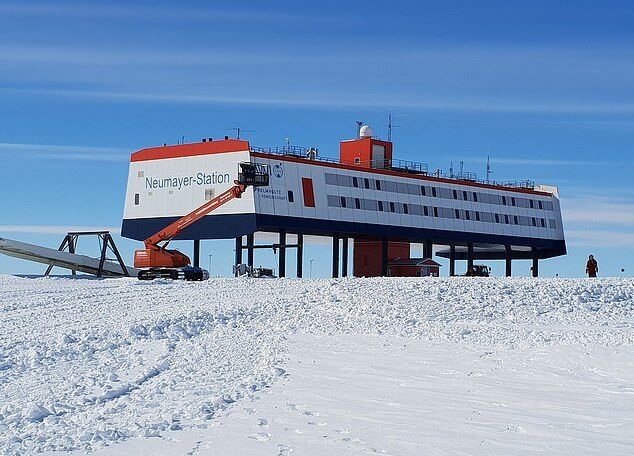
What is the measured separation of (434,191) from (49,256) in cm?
3134

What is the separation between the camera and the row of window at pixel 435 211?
225ft

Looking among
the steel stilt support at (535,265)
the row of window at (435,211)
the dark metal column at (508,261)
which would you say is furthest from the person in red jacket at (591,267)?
the steel stilt support at (535,265)

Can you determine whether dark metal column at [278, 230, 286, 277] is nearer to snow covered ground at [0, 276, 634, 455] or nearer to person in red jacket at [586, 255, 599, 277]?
person in red jacket at [586, 255, 599, 277]

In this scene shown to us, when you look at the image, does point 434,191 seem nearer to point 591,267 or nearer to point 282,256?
point 282,256

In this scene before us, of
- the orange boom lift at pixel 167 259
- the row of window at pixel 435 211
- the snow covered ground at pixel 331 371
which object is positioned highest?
the row of window at pixel 435 211

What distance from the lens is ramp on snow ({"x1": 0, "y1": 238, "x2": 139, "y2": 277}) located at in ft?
186

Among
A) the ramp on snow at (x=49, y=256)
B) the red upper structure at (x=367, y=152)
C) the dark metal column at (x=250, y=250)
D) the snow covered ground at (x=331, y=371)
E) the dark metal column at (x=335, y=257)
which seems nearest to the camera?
the snow covered ground at (x=331, y=371)

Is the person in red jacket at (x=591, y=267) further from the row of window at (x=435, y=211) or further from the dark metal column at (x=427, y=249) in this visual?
the dark metal column at (x=427, y=249)

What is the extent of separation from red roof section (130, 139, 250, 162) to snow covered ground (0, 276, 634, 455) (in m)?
30.2

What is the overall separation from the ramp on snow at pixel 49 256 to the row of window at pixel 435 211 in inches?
672

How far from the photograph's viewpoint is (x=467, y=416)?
13109mm

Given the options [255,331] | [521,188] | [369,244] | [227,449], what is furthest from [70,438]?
[521,188]

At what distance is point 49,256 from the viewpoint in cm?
5788

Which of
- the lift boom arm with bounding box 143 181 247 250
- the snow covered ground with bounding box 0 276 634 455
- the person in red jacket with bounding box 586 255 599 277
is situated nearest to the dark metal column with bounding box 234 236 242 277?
the lift boom arm with bounding box 143 181 247 250
